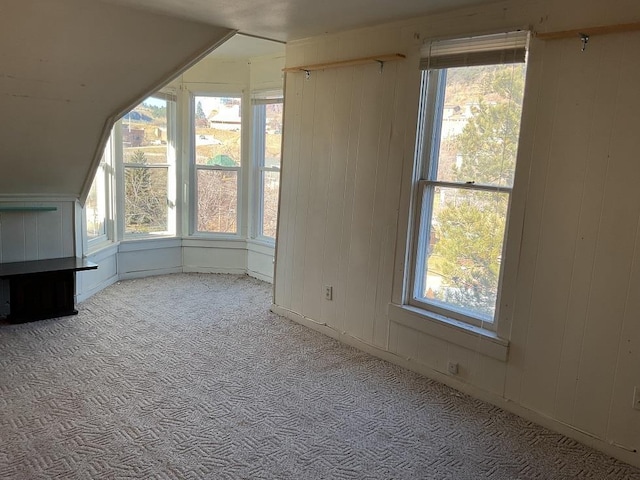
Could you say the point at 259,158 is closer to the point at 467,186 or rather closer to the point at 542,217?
the point at 467,186

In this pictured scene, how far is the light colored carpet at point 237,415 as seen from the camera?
2.33m

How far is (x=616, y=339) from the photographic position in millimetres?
2443

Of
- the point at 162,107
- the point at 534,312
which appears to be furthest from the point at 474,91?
the point at 162,107

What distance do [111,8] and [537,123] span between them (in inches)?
97.1

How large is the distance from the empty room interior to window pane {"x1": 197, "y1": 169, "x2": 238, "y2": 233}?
1.34 m

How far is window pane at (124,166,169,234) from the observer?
5.34m

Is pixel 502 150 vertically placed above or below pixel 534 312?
above

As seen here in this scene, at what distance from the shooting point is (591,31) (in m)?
2.41

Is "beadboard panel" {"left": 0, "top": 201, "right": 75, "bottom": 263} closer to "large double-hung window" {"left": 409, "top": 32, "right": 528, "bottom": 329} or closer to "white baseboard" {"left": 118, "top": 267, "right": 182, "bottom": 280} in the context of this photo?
"white baseboard" {"left": 118, "top": 267, "right": 182, "bottom": 280}

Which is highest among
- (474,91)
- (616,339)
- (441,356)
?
(474,91)

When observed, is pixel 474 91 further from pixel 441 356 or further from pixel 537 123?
pixel 441 356

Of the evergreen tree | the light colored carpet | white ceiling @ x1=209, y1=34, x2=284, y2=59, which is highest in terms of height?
white ceiling @ x1=209, y1=34, x2=284, y2=59

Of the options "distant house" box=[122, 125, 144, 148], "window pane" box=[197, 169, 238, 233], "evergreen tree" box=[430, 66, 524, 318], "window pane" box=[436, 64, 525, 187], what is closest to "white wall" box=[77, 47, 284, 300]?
"window pane" box=[197, 169, 238, 233]

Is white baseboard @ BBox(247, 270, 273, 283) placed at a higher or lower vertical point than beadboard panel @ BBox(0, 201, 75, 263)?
lower
